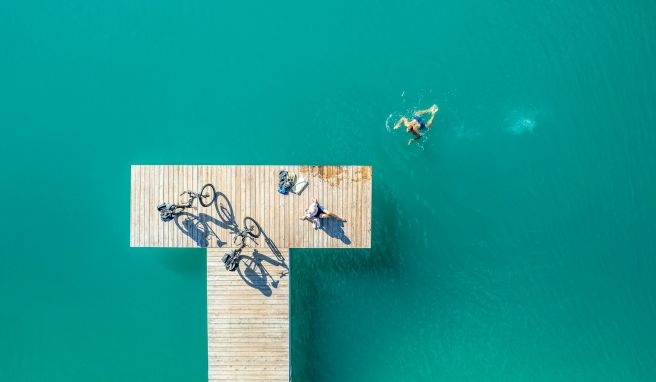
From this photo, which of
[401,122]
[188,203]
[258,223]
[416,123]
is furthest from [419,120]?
[188,203]

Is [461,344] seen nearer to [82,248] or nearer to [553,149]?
[553,149]

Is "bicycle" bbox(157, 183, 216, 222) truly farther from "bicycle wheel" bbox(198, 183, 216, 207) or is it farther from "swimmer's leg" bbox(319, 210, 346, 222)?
"swimmer's leg" bbox(319, 210, 346, 222)

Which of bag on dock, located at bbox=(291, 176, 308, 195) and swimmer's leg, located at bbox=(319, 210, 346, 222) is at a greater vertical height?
bag on dock, located at bbox=(291, 176, 308, 195)

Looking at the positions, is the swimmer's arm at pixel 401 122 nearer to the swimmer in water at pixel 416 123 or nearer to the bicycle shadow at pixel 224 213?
the swimmer in water at pixel 416 123

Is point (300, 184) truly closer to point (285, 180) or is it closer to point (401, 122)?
point (285, 180)

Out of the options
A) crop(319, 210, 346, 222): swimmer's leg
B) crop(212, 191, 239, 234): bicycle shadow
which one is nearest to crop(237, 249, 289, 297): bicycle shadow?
crop(212, 191, 239, 234): bicycle shadow

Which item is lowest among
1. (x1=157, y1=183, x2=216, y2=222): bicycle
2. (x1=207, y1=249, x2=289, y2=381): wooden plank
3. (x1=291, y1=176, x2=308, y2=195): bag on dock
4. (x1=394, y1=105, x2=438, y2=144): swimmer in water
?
(x1=207, y1=249, x2=289, y2=381): wooden plank

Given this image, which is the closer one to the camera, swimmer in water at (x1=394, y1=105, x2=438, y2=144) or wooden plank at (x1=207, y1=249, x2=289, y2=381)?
wooden plank at (x1=207, y1=249, x2=289, y2=381)
